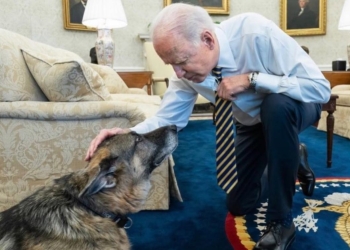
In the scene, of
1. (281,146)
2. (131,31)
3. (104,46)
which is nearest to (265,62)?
(281,146)

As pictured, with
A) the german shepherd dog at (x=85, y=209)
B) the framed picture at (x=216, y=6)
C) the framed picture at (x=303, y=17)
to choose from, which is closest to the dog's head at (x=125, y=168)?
the german shepherd dog at (x=85, y=209)

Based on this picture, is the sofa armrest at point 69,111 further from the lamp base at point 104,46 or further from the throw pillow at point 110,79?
the lamp base at point 104,46

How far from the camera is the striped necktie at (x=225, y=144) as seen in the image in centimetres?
147

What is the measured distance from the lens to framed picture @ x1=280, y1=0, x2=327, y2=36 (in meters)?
5.62

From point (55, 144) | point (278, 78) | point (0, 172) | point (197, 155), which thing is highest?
point (278, 78)

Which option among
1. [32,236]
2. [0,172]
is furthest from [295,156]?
[0,172]

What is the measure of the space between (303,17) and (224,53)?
16.0ft

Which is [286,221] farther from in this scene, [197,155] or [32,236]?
[197,155]

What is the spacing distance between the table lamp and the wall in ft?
2.83

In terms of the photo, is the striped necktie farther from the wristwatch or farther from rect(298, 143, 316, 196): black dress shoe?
rect(298, 143, 316, 196): black dress shoe

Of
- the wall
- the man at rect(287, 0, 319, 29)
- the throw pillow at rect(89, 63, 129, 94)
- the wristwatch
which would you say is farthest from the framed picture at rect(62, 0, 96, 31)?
the wristwatch

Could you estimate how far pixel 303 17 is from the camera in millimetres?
5664

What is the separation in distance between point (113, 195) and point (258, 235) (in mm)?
790

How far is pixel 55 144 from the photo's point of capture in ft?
5.78
